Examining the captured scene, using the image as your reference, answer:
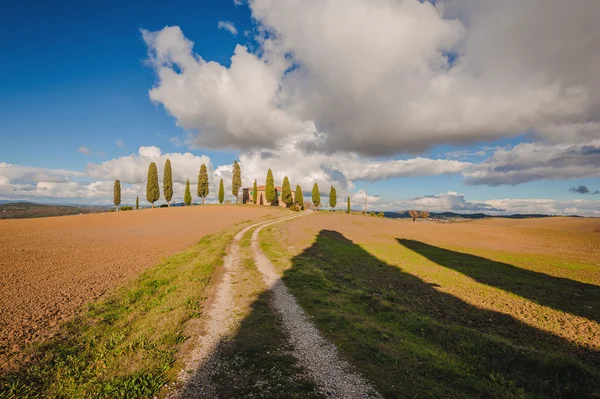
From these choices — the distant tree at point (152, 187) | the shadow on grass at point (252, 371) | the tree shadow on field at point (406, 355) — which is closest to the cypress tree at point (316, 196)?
the distant tree at point (152, 187)

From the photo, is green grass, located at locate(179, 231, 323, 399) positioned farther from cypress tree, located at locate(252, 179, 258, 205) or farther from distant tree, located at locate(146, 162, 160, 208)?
cypress tree, located at locate(252, 179, 258, 205)

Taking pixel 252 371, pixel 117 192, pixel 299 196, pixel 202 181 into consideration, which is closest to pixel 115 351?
pixel 252 371

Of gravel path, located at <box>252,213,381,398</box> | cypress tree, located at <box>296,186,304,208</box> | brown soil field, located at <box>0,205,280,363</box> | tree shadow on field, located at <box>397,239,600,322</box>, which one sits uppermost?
cypress tree, located at <box>296,186,304,208</box>

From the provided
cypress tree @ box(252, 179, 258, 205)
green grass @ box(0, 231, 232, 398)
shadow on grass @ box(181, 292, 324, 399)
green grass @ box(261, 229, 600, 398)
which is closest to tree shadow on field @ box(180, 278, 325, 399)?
shadow on grass @ box(181, 292, 324, 399)

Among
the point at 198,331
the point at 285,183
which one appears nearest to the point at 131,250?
the point at 198,331

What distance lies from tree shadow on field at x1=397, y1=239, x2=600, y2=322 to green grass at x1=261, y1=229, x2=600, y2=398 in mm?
4968

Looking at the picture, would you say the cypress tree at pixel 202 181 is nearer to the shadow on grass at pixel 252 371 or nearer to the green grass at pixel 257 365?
the green grass at pixel 257 365

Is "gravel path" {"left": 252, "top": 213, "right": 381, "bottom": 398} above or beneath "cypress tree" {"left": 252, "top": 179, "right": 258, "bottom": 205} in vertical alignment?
beneath

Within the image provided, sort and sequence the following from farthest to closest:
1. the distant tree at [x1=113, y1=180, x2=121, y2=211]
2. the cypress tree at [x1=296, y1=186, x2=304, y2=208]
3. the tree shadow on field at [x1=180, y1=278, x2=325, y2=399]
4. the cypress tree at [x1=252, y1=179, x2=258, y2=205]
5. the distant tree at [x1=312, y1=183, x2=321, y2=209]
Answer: the distant tree at [x1=312, y1=183, x2=321, y2=209] → the cypress tree at [x1=296, y1=186, x2=304, y2=208] → the cypress tree at [x1=252, y1=179, x2=258, y2=205] → the distant tree at [x1=113, y1=180, x2=121, y2=211] → the tree shadow on field at [x1=180, y1=278, x2=325, y2=399]

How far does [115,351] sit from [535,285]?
83.7ft

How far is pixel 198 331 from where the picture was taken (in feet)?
33.8

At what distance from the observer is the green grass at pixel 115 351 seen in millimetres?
7105

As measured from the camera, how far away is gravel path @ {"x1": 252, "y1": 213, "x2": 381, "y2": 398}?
679cm

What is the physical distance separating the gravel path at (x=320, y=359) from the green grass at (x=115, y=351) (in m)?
3.95
